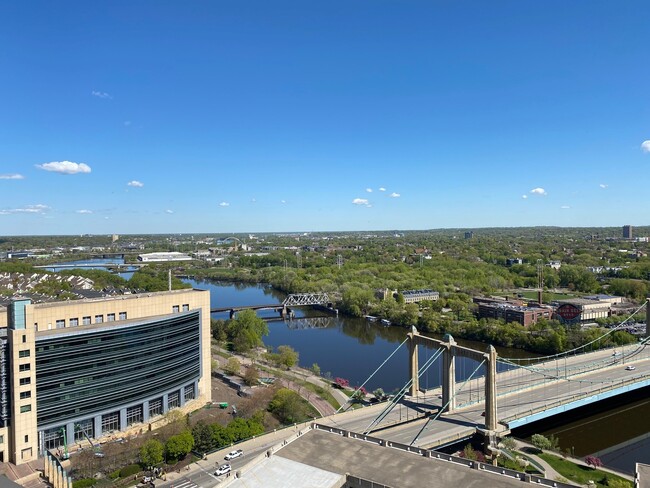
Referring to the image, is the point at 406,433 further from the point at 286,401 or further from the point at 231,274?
the point at 231,274

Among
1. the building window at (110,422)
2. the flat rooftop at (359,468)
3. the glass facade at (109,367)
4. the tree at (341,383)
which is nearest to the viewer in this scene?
the flat rooftop at (359,468)

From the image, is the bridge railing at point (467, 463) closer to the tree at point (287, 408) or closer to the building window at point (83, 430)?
the tree at point (287, 408)

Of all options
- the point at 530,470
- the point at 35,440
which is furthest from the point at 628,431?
the point at 35,440

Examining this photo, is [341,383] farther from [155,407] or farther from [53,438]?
[53,438]

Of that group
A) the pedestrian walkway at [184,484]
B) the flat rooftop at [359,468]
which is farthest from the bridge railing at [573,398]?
the pedestrian walkway at [184,484]

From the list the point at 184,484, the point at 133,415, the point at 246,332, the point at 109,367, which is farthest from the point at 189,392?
the point at 246,332

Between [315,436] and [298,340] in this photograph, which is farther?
[298,340]
